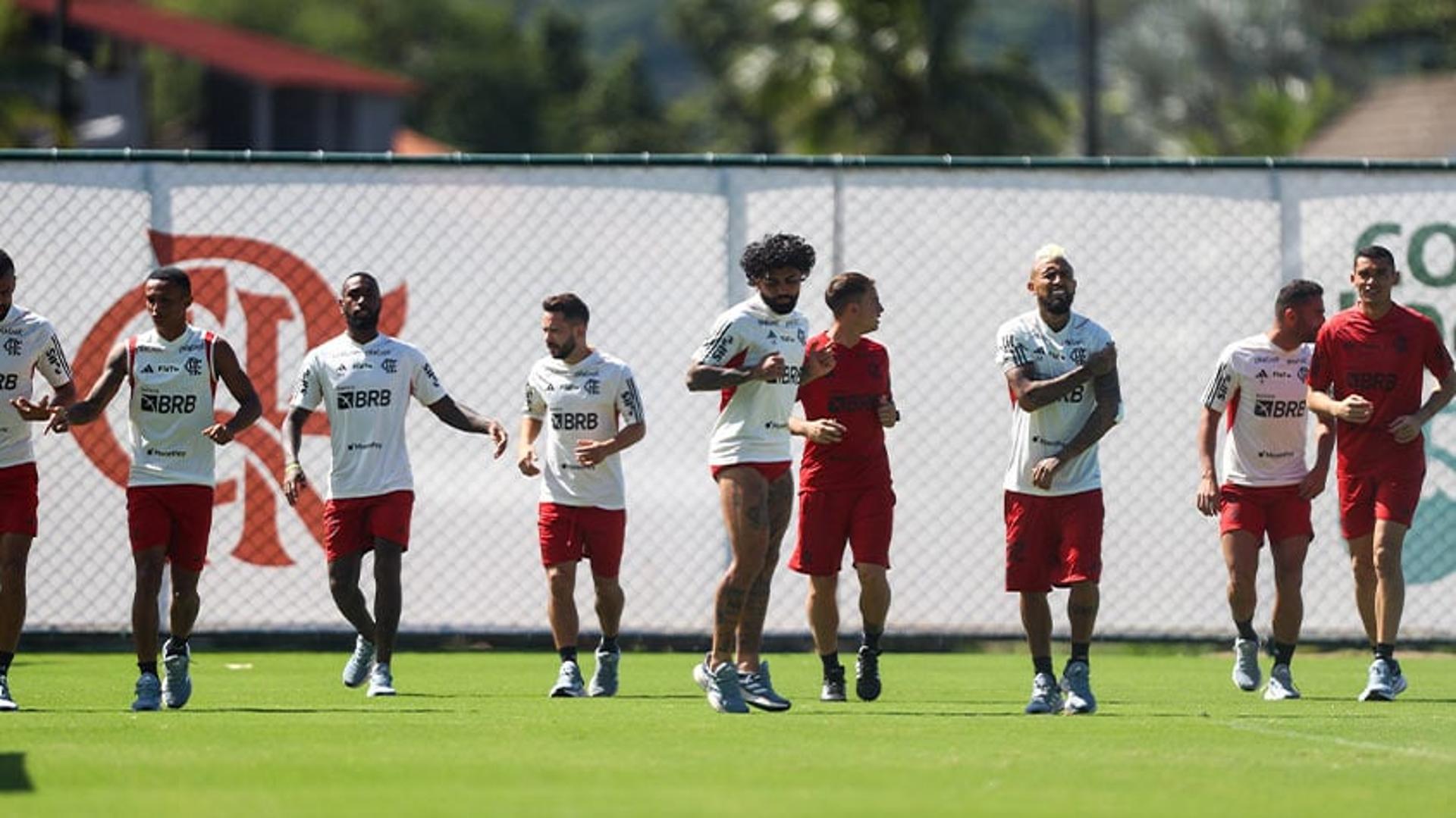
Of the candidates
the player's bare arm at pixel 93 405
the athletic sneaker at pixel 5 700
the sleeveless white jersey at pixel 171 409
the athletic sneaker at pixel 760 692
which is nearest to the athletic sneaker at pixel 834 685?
the athletic sneaker at pixel 760 692

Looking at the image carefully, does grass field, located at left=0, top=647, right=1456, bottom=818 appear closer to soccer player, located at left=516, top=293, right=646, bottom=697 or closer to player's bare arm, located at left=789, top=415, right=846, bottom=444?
soccer player, located at left=516, top=293, right=646, bottom=697

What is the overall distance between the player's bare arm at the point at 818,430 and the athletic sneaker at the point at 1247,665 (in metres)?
2.56

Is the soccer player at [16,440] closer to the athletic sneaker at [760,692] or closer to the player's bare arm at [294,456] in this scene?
the player's bare arm at [294,456]

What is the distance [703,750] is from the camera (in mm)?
10609

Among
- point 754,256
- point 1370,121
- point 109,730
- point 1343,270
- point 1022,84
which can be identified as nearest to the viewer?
point 109,730

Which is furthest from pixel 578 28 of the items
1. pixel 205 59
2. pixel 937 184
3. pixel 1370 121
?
pixel 937 184

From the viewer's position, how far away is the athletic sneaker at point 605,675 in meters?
13.6

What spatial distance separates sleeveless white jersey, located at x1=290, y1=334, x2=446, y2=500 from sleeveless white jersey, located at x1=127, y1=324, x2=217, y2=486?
0.73 meters

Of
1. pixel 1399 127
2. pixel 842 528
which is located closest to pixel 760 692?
pixel 842 528

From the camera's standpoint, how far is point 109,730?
1134 centimetres

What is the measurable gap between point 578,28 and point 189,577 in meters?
107

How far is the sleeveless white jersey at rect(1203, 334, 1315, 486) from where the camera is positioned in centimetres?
1388

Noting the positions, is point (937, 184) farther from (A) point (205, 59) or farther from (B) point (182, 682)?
(A) point (205, 59)

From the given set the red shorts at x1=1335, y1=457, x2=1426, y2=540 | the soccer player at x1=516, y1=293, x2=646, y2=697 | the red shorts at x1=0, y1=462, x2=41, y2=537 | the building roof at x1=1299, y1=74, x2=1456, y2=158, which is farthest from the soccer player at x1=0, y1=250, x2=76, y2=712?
the building roof at x1=1299, y1=74, x2=1456, y2=158
